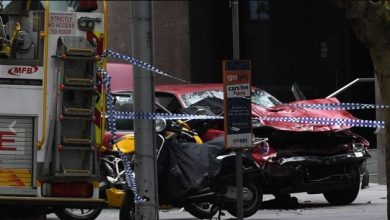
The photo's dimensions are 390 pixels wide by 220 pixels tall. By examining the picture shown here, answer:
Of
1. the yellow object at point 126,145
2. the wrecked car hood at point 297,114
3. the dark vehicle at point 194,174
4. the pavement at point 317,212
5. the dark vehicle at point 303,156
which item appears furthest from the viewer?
the wrecked car hood at point 297,114

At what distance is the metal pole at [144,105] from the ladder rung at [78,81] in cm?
59

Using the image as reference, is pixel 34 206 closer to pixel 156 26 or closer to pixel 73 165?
pixel 73 165

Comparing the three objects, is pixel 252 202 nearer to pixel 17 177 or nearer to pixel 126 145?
pixel 126 145

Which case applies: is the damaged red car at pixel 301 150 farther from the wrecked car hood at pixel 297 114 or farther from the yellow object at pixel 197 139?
the yellow object at pixel 197 139

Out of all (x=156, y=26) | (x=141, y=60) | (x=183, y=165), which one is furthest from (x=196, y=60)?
(x=141, y=60)

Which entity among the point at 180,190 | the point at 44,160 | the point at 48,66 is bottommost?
the point at 180,190

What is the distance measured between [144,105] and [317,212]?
14.3 ft

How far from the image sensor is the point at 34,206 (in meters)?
7.89

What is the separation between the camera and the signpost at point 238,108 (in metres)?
8.38

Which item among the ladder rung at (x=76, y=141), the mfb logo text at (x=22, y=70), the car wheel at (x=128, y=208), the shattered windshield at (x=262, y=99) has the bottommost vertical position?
the car wheel at (x=128, y=208)

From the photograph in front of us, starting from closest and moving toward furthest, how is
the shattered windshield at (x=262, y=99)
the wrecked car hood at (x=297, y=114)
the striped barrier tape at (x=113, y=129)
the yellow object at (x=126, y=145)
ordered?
the striped barrier tape at (x=113, y=129), the yellow object at (x=126, y=145), the wrecked car hood at (x=297, y=114), the shattered windshield at (x=262, y=99)

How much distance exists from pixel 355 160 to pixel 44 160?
209 inches

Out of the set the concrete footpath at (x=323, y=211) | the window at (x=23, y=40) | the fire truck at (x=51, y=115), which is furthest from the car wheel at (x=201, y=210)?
the window at (x=23, y=40)

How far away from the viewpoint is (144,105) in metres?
8.24
